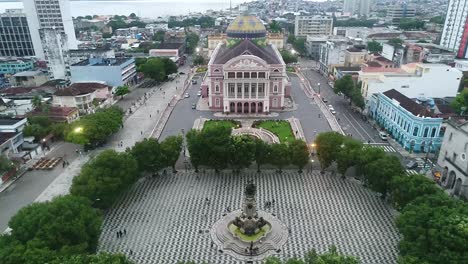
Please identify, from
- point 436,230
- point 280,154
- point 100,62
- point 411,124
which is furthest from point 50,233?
point 100,62

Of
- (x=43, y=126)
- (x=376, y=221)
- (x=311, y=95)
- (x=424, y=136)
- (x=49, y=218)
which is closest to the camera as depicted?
(x=49, y=218)

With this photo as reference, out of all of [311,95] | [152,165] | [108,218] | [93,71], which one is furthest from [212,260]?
[93,71]

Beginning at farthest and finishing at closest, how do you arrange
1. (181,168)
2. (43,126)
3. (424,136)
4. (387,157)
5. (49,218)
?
(43,126) → (424,136) → (181,168) → (387,157) → (49,218)

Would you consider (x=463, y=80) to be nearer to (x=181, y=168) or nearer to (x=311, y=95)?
(x=311, y=95)

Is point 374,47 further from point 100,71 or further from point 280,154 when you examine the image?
point 280,154

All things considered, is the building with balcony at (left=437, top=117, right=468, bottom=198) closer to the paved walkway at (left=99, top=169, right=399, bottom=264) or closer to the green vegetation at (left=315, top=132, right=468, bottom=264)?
the green vegetation at (left=315, top=132, right=468, bottom=264)
